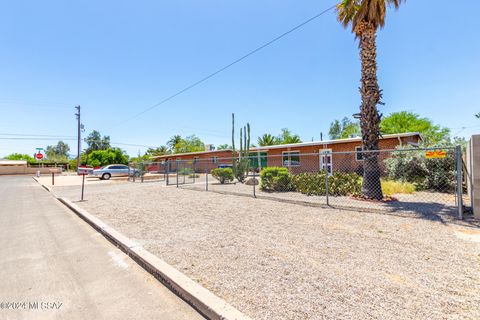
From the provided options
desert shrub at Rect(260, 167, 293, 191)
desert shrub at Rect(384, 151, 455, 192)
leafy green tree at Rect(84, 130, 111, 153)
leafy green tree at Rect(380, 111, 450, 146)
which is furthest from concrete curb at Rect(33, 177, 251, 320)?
leafy green tree at Rect(84, 130, 111, 153)

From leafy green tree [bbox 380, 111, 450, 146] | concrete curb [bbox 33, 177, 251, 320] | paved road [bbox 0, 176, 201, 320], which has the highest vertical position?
leafy green tree [bbox 380, 111, 450, 146]

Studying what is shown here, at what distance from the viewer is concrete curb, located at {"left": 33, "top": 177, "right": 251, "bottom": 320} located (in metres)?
2.46

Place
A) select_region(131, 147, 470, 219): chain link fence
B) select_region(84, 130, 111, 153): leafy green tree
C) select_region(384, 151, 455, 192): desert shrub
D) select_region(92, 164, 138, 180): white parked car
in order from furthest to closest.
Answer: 1. select_region(84, 130, 111, 153): leafy green tree
2. select_region(92, 164, 138, 180): white parked car
3. select_region(384, 151, 455, 192): desert shrub
4. select_region(131, 147, 470, 219): chain link fence

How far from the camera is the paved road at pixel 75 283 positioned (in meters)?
2.67

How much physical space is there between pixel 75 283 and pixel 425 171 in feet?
44.3

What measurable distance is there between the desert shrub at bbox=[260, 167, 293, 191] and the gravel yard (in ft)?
15.6

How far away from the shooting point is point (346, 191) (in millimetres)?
9844

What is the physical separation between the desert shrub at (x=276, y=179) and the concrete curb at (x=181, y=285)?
780cm

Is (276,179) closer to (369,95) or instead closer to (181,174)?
(369,95)

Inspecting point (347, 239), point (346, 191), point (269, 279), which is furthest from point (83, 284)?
point (346, 191)

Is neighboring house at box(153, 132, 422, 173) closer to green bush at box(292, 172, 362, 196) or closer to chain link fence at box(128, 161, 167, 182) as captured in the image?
chain link fence at box(128, 161, 167, 182)

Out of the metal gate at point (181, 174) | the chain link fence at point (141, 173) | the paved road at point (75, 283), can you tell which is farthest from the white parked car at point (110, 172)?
the paved road at point (75, 283)

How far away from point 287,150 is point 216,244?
A: 64.3ft

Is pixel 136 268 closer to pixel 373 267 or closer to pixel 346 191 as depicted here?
pixel 373 267
